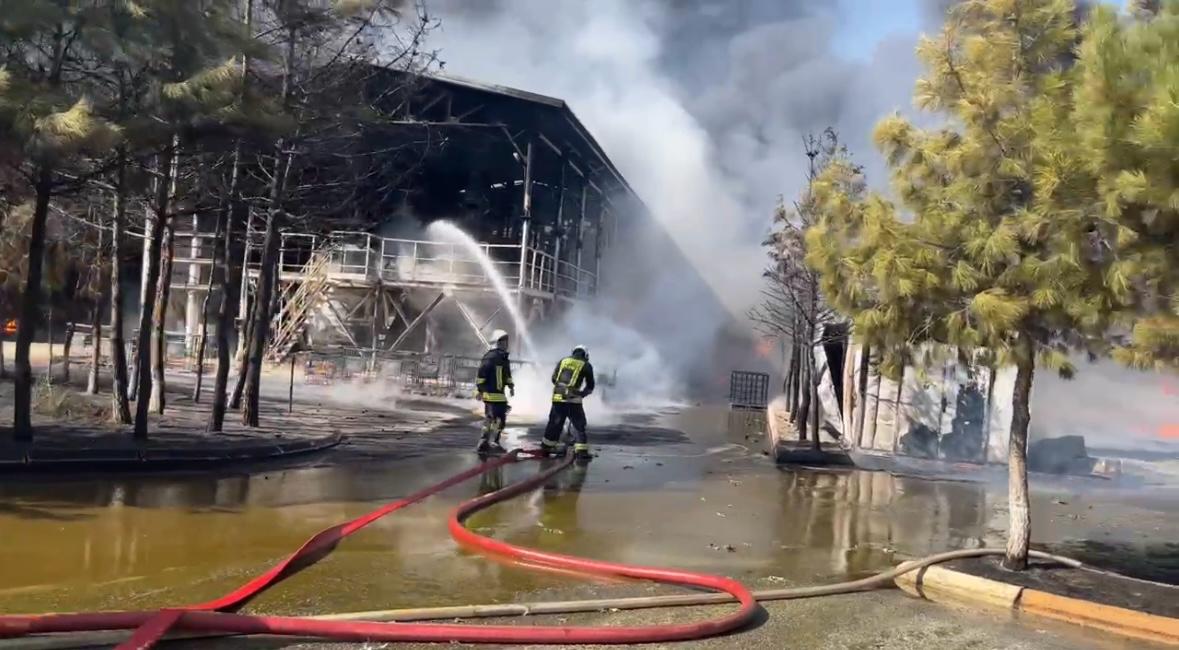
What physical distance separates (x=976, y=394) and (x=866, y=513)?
14.7 ft

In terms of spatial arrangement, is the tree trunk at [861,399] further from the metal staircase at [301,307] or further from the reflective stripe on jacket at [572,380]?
the metal staircase at [301,307]

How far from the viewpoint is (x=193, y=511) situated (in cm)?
739

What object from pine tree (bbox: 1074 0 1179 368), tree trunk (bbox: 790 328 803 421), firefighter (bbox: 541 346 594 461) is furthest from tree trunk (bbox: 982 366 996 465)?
pine tree (bbox: 1074 0 1179 368)

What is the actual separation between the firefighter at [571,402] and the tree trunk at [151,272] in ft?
14.6

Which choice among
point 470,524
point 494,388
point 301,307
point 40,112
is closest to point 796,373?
point 494,388

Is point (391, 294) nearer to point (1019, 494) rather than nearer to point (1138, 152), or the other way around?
point (1019, 494)

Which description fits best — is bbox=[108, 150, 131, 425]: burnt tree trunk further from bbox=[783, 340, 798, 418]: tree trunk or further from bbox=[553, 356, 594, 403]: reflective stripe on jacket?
bbox=[783, 340, 798, 418]: tree trunk

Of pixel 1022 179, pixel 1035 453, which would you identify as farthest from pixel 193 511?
pixel 1035 453

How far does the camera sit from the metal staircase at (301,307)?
24.3 meters

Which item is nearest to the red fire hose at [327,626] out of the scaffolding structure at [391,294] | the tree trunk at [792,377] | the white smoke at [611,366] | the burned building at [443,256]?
the tree trunk at [792,377]

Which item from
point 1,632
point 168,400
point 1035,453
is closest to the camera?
point 1,632

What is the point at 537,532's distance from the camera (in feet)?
23.9

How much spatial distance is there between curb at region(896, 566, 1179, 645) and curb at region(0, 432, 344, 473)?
6786 mm

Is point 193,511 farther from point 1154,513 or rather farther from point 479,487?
point 1154,513
